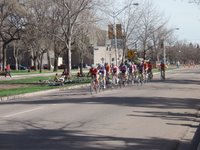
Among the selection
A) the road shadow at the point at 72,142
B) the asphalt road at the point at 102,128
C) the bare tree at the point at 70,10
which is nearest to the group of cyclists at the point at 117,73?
the bare tree at the point at 70,10

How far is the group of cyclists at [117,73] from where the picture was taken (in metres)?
29.1

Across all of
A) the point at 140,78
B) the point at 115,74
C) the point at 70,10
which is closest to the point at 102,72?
the point at 115,74

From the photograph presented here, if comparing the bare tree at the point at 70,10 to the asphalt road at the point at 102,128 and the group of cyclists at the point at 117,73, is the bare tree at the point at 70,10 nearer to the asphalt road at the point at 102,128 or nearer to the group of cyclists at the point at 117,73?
the group of cyclists at the point at 117,73

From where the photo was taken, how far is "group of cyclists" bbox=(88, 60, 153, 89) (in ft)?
95.6

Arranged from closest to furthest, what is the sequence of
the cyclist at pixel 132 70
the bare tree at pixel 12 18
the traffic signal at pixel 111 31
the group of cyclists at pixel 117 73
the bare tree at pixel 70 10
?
the group of cyclists at pixel 117 73 → the cyclist at pixel 132 70 → the bare tree at pixel 70 10 → the traffic signal at pixel 111 31 → the bare tree at pixel 12 18

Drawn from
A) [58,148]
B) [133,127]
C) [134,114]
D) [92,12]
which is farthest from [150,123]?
[92,12]

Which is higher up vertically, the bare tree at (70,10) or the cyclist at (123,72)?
the bare tree at (70,10)

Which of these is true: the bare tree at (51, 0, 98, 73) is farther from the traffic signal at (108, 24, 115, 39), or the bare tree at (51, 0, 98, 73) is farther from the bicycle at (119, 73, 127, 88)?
the bicycle at (119, 73, 127, 88)

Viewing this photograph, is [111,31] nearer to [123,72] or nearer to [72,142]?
[123,72]

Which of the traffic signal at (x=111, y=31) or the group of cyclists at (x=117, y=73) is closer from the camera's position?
the group of cyclists at (x=117, y=73)

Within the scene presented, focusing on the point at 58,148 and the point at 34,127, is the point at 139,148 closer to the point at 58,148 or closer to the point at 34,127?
the point at 58,148

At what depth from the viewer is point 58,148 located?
31.8ft

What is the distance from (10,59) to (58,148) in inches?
4966

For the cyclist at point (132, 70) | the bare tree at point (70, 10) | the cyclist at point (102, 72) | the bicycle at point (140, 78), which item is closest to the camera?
the cyclist at point (102, 72)
